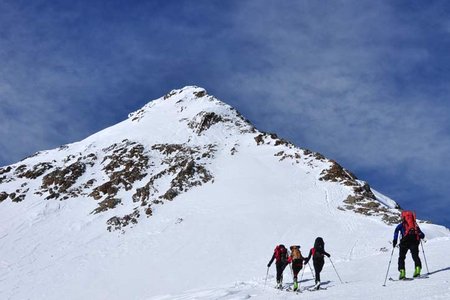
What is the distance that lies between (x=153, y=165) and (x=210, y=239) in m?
29.0

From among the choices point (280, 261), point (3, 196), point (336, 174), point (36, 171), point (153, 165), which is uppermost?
point (36, 171)

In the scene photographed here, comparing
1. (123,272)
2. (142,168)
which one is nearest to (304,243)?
(123,272)

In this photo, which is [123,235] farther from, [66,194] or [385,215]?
[385,215]

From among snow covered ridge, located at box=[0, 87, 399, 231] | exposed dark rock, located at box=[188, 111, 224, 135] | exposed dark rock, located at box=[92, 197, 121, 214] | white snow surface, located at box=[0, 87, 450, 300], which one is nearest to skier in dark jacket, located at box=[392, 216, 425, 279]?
white snow surface, located at box=[0, 87, 450, 300]

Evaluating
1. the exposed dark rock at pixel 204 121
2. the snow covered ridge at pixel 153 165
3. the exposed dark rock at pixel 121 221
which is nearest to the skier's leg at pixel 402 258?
the snow covered ridge at pixel 153 165

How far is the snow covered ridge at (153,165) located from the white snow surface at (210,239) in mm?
1088

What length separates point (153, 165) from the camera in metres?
74.2

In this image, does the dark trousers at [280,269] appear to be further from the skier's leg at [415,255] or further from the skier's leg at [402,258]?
the skier's leg at [415,255]

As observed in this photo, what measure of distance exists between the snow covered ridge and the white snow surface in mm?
1088

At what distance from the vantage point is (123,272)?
4294 centimetres

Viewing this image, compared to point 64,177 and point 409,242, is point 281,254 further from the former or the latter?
point 64,177

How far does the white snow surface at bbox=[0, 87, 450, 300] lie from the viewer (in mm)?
34469

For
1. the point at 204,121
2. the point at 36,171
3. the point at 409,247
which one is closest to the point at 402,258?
the point at 409,247

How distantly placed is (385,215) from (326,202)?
22.4ft
